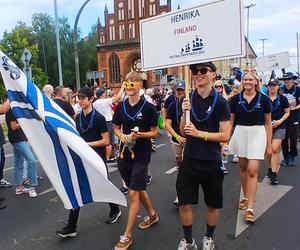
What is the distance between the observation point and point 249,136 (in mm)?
5383

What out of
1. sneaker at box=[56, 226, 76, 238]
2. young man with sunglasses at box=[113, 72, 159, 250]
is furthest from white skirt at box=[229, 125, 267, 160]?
sneaker at box=[56, 226, 76, 238]

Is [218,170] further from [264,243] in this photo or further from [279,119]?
[279,119]

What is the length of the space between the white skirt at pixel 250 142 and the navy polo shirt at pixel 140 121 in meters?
1.40

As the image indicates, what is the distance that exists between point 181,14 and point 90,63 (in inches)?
2851

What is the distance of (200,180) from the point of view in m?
4.02

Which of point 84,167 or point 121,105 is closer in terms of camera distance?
point 84,167

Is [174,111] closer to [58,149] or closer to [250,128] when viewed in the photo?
[250,128]

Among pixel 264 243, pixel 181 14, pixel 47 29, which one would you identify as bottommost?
pixel 264 243

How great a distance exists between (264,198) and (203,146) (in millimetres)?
2477

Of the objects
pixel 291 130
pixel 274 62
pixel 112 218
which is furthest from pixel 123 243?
pixel 274 62

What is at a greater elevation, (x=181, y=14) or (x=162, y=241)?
(x=181, y=14)

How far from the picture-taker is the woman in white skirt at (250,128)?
5.27 metres

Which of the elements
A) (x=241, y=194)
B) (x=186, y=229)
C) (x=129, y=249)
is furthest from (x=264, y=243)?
(x=241, y=194)

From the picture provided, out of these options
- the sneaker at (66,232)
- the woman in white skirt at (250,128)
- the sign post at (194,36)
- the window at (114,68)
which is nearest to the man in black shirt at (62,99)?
the sneaker at (66,232)
